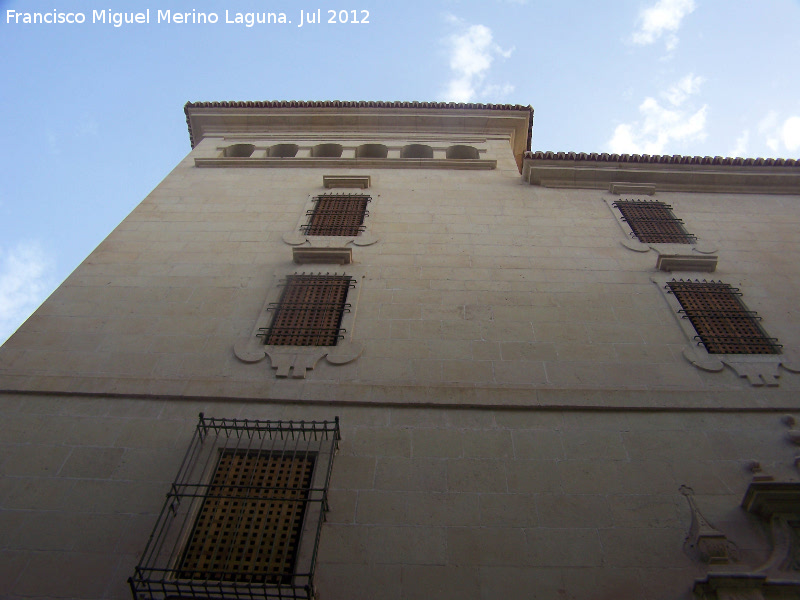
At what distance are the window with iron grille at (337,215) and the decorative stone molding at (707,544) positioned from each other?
8.01 metres

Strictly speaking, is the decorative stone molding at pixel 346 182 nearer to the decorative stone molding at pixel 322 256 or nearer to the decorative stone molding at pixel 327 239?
the decorative stone molding at pixel 327 239

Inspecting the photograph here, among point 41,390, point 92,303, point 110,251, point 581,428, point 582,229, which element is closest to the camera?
point 581,428

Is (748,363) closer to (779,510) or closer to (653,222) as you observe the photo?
(779,510)

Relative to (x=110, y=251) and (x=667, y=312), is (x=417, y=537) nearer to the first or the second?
(x=667, y=312)

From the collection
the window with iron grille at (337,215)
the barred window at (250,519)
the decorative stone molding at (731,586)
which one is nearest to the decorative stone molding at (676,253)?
the window with iron grille at (337,215)

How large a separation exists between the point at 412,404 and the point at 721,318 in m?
5.59

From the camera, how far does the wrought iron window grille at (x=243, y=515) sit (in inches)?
207

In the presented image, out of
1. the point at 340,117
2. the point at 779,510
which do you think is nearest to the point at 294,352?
the point at 779,510

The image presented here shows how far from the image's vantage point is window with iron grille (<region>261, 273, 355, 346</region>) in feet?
28.1

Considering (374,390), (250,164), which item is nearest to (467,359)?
(374,390)

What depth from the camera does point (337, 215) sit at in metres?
12.3

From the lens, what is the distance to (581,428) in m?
6.97

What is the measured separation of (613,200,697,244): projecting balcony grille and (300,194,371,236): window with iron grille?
19.2 ft

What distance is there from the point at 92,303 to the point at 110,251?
185cm
